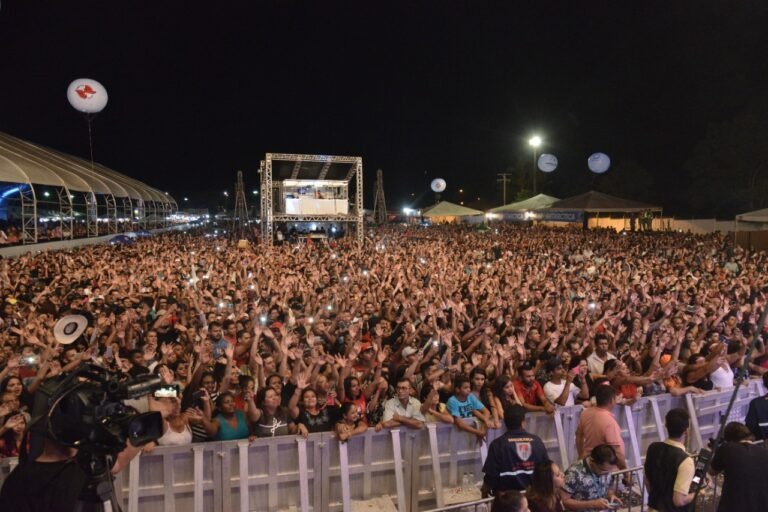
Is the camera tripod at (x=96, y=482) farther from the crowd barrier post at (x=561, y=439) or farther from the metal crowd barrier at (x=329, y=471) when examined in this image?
the crowd barrier post at (x=561, y=439)

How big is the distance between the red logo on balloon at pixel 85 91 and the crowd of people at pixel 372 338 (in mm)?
4640

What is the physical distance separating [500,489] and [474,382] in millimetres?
1529

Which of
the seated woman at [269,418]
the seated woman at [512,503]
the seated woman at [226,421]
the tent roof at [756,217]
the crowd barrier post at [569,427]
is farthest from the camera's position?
the tent roof at [756,217]

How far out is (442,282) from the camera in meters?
9.97

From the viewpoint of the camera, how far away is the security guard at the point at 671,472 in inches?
115

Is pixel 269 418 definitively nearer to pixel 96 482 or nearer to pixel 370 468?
pixel 370 468

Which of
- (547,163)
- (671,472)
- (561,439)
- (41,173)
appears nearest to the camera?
(671,472)

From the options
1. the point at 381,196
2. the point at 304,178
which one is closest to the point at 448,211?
the point at 381,196

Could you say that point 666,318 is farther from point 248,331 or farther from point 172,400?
point 172,400

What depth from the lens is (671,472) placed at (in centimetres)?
299

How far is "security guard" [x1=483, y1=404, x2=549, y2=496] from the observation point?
10.4 feet

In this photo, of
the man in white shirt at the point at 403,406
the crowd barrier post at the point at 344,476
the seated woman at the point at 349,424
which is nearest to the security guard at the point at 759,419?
the man in white shirt at the point at 403,406

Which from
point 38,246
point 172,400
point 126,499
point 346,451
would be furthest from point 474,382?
point 38,246

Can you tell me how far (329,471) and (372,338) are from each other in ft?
9.03
